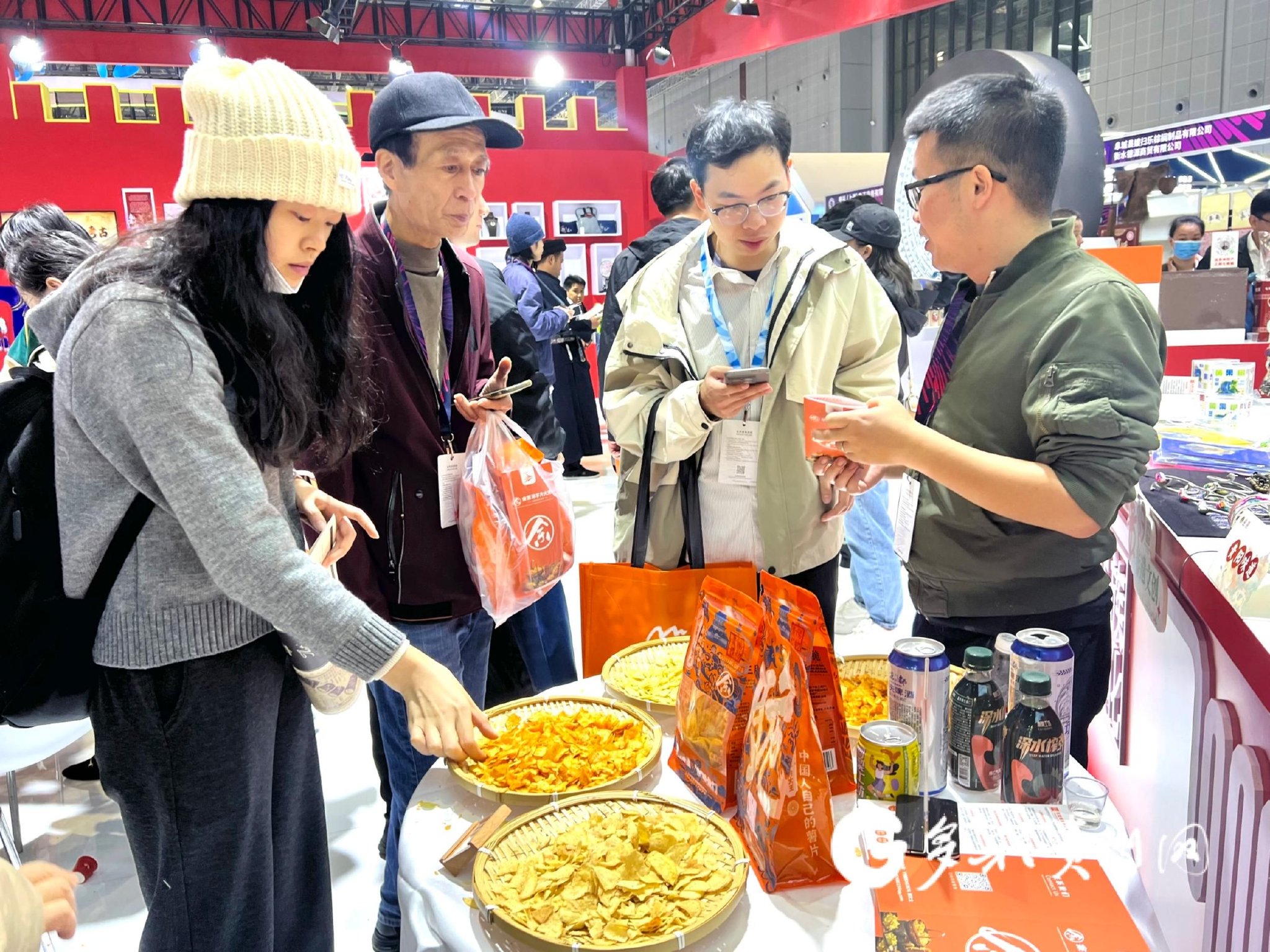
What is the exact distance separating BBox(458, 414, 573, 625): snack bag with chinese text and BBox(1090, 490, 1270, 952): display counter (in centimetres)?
120

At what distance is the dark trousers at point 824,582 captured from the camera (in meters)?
1.94

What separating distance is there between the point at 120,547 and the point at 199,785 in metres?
0.35

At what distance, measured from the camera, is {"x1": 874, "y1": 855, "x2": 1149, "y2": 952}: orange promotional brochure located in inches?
35.3

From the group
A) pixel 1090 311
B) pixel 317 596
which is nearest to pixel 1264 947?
pixel 1090 311

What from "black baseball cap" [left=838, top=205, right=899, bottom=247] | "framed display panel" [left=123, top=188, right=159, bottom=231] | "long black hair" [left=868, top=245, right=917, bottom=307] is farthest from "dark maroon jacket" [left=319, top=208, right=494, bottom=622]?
"framed display panel" [left=123, top=188, right=159, bottom=231]

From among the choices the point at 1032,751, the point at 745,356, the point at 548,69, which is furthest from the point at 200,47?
the point at 1032,751

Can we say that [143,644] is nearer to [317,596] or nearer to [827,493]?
[317,596]

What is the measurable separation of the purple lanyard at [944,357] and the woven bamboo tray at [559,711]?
699 mm

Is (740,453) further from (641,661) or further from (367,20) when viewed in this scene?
(367,20)

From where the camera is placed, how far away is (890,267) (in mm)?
4129

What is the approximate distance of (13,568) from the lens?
45.1 inches

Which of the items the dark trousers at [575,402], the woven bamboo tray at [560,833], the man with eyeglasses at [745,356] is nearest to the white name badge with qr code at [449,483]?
the man with eyeglasses at [745,356]

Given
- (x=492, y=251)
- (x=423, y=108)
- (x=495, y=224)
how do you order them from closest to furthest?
(x=423, y=108)
(x=492, y=251)
(x=495, y=224)

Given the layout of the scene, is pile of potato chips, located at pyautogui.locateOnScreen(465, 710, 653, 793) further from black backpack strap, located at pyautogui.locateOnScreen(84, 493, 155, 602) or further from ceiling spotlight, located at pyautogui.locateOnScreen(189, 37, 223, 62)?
ceiling spotlight, located at pyautogui.locateOnScreen(189, 37, 223, 62)
